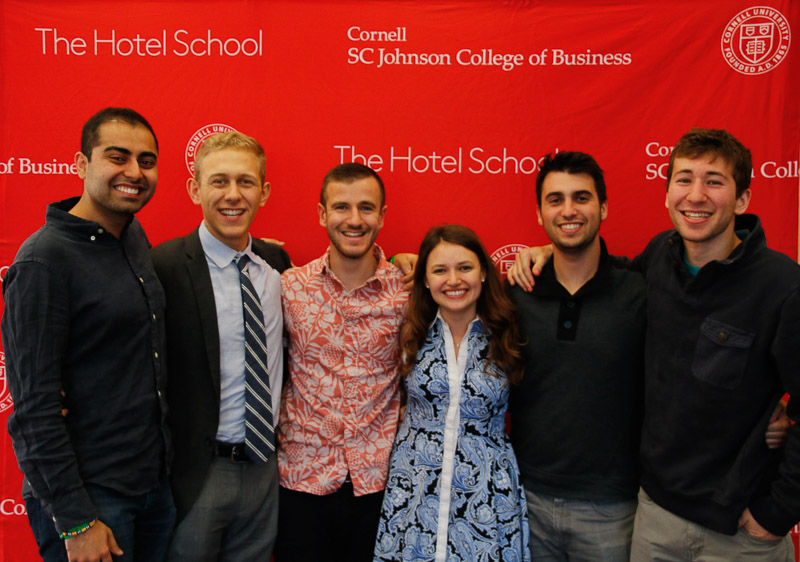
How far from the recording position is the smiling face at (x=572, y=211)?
2039 mm

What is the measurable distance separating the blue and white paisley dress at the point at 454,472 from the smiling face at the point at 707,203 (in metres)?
0.81

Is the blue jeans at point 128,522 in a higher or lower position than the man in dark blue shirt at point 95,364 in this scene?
lower

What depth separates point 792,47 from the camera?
8.61ft

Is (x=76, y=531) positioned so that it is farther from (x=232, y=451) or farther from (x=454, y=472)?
(x=454, y=472)

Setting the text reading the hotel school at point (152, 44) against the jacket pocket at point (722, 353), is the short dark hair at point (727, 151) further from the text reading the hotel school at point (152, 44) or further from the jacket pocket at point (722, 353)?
the text reading the hotel school at point (152, 44)

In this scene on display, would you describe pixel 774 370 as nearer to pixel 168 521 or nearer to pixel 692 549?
pixel 692 549

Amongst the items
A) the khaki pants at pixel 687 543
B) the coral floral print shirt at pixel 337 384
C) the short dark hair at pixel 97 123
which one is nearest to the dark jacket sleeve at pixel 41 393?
the short dark hair at pixel 97 123

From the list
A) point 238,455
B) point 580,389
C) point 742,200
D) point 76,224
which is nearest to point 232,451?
point 238,455

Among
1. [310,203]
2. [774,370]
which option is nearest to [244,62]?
[310,203]

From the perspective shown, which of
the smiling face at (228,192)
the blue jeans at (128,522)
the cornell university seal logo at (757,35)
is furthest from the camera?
the cornell university seal logo at (757,35)

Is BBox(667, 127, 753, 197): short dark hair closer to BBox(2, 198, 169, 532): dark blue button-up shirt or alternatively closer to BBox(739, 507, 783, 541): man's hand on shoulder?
BBox(739, 507, 783, 541): man's hand on shoulder

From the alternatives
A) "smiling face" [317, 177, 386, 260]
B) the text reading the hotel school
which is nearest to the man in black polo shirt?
"smiling face" [317, 177, 386, 260]

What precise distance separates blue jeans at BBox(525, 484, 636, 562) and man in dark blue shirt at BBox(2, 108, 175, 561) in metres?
1.34

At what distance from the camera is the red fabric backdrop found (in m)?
2.64
